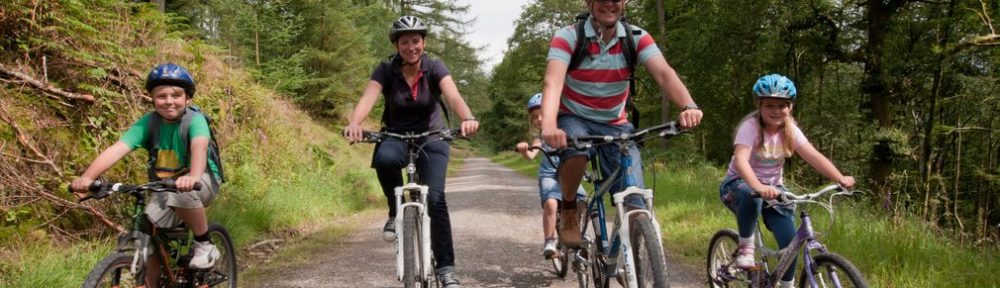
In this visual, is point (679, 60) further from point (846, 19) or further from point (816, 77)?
point (846, 19)

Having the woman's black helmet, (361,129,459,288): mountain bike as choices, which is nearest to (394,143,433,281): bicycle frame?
(361,129,459,288): mountain bike

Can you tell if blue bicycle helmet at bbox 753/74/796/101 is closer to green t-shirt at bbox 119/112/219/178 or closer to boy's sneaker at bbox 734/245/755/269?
boy's sneaker at bbox 734/245/755/269

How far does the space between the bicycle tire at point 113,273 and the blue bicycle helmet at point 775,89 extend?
369 cm

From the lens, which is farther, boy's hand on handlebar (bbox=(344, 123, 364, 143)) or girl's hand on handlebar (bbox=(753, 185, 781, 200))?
boy's hand on handlebar (bbox=(344, 123, 364, 143))

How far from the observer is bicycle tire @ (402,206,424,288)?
12.0 ft

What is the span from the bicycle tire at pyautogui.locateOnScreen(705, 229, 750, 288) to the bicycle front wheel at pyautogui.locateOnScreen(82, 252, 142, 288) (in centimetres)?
359

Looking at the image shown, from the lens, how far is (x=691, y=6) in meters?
22.0

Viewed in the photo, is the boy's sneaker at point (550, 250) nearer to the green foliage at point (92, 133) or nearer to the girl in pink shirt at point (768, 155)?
the girl in pink shirt at point (768, 155)

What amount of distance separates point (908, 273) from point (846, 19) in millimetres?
12910

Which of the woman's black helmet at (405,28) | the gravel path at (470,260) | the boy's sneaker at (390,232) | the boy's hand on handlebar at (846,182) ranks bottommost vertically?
the gravel path at (470,260)

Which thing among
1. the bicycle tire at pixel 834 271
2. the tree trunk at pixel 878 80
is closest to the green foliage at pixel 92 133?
the bicycle tire at pixel 834 271

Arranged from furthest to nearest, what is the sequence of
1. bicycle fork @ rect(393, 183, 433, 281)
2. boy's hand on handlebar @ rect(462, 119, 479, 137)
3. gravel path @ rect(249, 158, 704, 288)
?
gravel path @ rect(249, 158, 704, 288) < boy's hand on handlebar @ rect(462, 119, 479, 137) < bicycle fork @ rect(393, 183, 433, 281)

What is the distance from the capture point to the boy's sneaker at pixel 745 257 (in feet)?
12.3

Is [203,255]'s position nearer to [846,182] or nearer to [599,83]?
[599,83]
